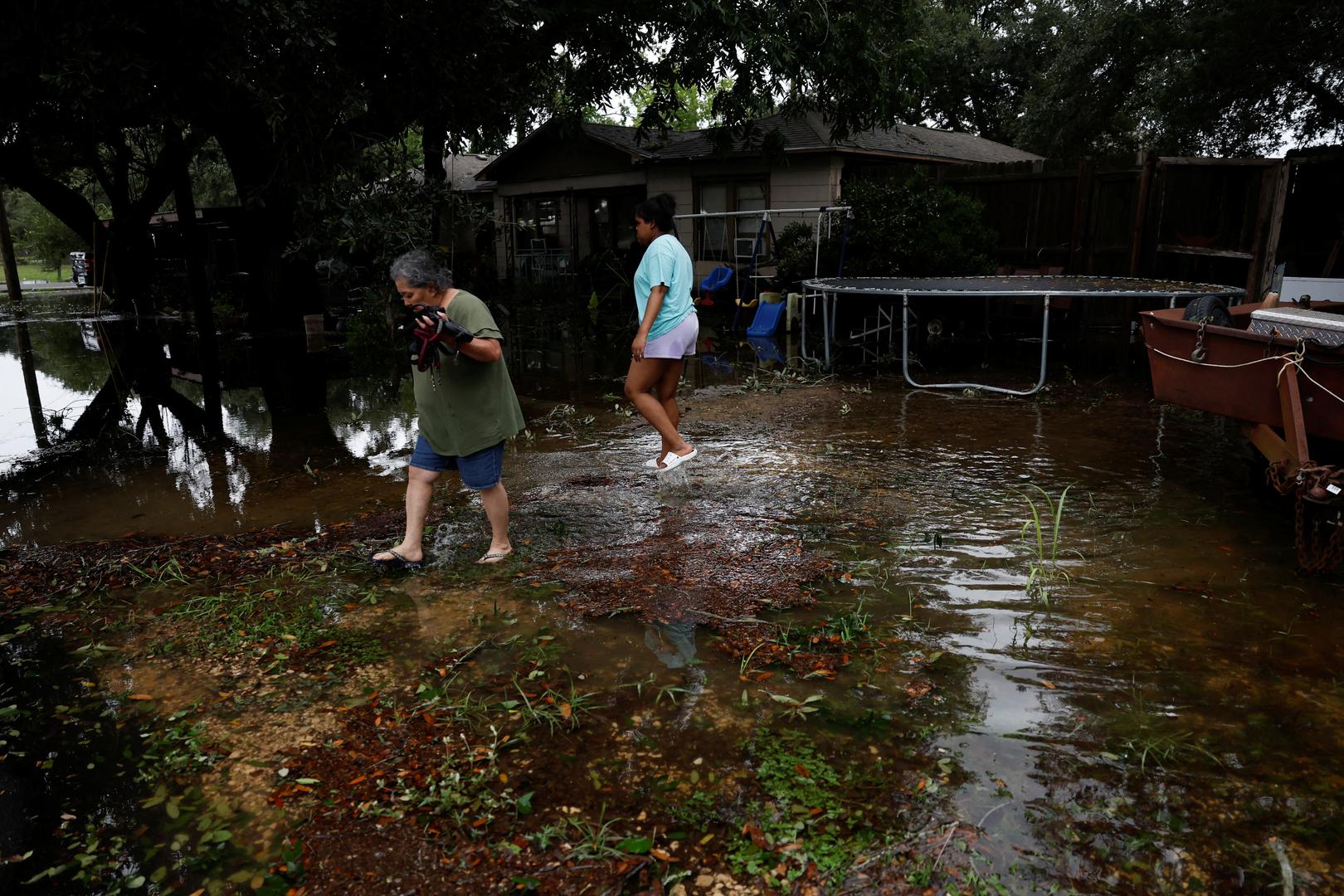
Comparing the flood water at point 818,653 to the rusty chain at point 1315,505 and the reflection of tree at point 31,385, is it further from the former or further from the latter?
the reflection of tree at point 31,385

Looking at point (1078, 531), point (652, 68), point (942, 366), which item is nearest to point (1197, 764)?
point (1078, 531)

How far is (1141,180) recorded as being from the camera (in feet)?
39.9

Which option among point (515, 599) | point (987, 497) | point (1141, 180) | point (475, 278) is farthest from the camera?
point (475, 278)

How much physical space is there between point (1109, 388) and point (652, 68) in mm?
9203

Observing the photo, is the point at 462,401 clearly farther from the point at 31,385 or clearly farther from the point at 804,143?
the point at 804,143

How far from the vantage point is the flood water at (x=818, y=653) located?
8.10 feet

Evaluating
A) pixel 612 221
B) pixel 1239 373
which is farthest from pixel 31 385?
pixel 612 221

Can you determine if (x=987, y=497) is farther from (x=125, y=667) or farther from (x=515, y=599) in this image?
(x=125, y=667)

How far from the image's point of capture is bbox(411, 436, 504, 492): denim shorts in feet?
14.1

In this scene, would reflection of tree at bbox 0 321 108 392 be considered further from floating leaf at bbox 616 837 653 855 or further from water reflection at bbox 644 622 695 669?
floating leaf at bbox 616 837 653 855

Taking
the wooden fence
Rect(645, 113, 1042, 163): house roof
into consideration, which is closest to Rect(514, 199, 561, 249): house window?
Rect(645, 113, 1042, 163): house roof

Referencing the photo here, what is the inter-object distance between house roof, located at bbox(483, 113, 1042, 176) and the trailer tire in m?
11.1

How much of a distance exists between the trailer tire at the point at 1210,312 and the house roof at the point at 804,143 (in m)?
11.1

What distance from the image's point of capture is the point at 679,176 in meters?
19.0
